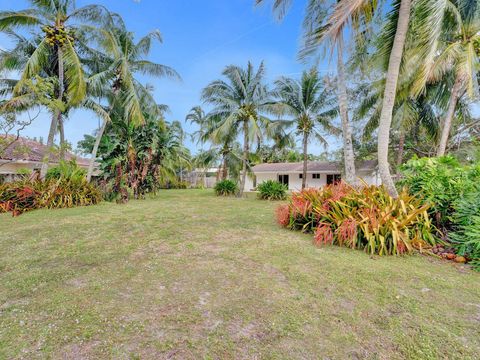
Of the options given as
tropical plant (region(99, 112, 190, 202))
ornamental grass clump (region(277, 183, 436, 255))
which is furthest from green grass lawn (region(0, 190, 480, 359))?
tropical plant (region(99, 112, 190, 202))

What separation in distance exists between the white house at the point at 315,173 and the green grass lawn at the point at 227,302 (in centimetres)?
1536

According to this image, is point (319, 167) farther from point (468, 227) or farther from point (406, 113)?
point (468, 227)

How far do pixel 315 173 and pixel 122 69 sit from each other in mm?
18009

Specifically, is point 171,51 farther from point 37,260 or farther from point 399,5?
point 37,260

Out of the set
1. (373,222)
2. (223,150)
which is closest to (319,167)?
(223,150)

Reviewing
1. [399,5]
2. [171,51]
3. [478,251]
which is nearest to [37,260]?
[478,251]

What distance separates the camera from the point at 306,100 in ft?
54.1

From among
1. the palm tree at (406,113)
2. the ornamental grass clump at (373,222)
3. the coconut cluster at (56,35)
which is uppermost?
the coconut cluster at (56,35)

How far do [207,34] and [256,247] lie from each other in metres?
10.00

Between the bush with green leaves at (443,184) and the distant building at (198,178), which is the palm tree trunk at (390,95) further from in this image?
the distant building at (198,178)

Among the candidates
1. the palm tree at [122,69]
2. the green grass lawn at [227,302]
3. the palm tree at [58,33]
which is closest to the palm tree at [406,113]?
the green grass lawn at [227,302]

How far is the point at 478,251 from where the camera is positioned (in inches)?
165

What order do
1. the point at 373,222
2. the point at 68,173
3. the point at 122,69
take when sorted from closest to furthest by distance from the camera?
the point at 373,222, the point at 68,173, the point at 122,69

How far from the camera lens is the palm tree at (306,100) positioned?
16000 mm
